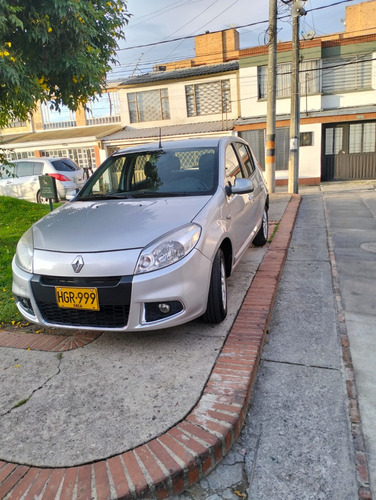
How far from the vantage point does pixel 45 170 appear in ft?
41.4

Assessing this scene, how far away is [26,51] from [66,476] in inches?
171

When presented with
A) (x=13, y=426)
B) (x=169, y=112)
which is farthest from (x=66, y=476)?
(x=169, y=112)

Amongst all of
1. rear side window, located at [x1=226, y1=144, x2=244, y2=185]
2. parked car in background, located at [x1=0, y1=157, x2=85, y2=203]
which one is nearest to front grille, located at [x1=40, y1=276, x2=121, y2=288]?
rear side window, located at [x1=226, y1=144, x2=244, y2=185]

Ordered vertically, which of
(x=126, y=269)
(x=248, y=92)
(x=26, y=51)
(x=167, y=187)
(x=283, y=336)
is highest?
(x=248, y=92)

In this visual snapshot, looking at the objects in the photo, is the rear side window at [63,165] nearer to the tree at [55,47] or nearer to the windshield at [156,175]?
the tree at [55,47]

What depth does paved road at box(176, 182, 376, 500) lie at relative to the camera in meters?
1.98

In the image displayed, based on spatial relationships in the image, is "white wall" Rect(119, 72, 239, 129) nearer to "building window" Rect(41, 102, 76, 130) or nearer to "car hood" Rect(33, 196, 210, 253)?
"building window" Rect(41, 102, 76, 130)

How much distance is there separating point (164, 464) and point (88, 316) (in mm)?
1323

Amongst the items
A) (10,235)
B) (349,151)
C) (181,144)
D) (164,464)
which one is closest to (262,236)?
(181,144)

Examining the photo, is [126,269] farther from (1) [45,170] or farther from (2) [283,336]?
(1) [45,170]

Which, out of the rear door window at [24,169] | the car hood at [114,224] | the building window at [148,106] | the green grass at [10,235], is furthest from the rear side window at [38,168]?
the building window at [148,106]

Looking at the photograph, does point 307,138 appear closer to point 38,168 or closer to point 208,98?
point 208,98

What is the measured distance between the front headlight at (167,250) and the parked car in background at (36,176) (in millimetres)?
10199

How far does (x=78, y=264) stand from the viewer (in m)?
2.87
